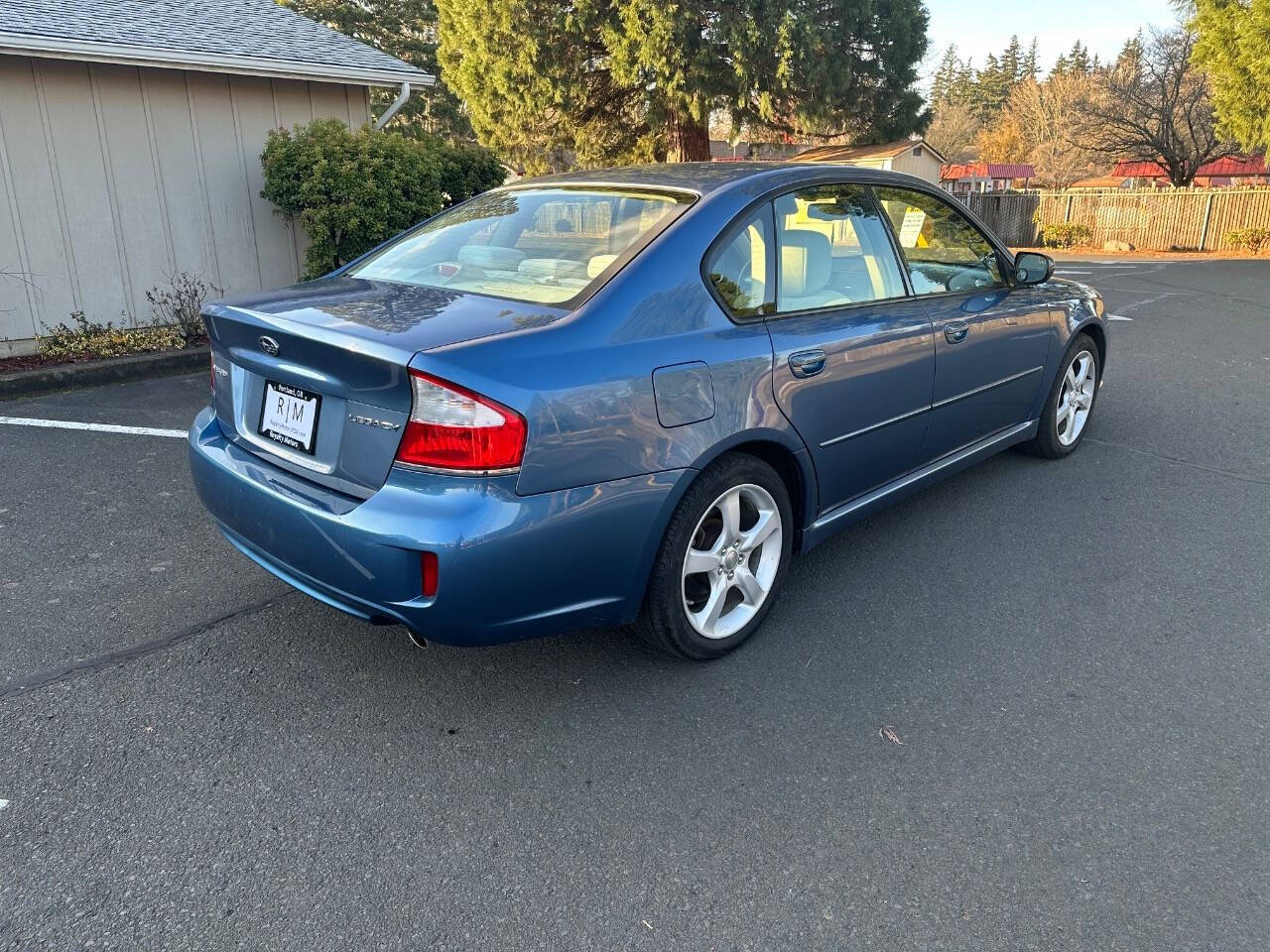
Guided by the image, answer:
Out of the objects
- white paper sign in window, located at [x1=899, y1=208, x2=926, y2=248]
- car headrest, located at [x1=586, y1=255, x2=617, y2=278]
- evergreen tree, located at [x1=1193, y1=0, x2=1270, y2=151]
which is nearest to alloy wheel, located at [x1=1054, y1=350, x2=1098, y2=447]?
white paper sign in window, located at [x1=899, y1=208, x2=926, y2=248]

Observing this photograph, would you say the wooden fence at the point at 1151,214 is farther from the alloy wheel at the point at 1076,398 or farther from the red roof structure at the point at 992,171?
the red roof structure at the point at 992,171

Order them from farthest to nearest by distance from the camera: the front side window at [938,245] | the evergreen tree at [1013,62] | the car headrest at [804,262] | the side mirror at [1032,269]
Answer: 1. the evergreen tree at [1013,62]
2. the side mirror at [1032,269]
3. the front side window at [938,245]
4. the car headrest at [804,262]

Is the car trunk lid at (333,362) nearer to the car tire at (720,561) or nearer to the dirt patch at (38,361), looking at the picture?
the car tire at (720,561)

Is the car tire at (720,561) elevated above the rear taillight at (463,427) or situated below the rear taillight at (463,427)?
below

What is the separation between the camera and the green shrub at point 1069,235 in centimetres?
2697

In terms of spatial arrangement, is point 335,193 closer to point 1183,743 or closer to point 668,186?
point 668,186

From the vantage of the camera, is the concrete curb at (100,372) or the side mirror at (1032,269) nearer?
the side mirror at (1032,269)

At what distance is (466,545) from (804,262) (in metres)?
1.74

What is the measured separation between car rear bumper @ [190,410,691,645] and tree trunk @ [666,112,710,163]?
18796 millimetres

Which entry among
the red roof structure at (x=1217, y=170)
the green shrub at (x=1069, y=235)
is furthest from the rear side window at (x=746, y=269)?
the red roof structure at (x=1217, y=170)

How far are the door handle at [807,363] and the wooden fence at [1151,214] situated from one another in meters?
27.2

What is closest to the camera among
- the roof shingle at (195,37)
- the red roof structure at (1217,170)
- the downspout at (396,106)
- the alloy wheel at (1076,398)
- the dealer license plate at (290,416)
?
the dealer license plate at (290,416)

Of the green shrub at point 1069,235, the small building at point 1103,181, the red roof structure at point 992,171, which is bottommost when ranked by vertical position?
the green shrub at point 1069,235

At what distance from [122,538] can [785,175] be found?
10.6 ft
